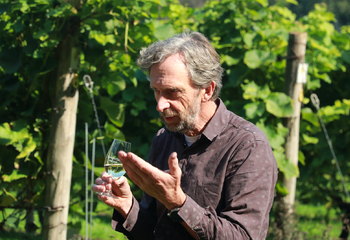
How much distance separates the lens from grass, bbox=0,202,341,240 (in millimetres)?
5941

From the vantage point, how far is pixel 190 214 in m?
2.65

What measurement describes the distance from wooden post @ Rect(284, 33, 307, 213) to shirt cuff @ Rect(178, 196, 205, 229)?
13.0 ft

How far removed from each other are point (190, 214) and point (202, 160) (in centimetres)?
35

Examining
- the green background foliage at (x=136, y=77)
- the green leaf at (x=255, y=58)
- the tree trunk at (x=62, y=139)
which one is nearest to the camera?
the tree trunk at (x=62, y=139)

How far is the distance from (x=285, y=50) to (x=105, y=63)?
218 centimetres

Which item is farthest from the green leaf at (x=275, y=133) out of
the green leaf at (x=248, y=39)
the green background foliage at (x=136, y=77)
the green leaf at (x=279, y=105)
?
the green leaf at (x=248, y=39)

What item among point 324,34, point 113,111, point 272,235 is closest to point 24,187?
point 113,111

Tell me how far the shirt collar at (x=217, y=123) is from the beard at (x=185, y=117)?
2.4 inches

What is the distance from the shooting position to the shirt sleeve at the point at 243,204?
2668 mm

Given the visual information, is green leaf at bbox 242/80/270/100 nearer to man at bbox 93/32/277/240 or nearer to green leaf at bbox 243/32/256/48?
green leaf at bbox 243/32/256/48

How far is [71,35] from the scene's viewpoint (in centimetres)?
539

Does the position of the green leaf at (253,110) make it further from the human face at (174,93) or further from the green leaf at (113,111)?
the human face at (174,93)

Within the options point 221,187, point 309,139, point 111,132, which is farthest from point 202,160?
point 309,139

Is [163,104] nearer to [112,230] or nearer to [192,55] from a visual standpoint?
[192,55]
